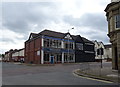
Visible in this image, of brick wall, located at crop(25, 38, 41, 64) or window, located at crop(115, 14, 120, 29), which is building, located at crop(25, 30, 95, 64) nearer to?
brick wall, located at crop(25, 38, 41, 64)

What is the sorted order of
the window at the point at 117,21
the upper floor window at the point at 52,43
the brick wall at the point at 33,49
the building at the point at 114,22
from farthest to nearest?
1. the brick wall at the point at 33,49
2. the upper floor window at the point at 52,43
3. the window at the point at 117,21
4. the building at the point at 114,22

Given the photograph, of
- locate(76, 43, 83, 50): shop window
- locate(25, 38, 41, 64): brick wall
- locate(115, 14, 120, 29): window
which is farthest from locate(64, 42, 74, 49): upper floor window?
locate(115, 14, 120, 29): window

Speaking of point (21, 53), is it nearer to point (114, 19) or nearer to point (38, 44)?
point (38, 44)

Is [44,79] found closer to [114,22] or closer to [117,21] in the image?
[114,22]

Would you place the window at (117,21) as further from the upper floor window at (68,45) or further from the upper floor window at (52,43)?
the upper floor window at (68,45)

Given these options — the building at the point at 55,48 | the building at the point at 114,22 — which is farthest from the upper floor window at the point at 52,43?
the building at the point at 114,22

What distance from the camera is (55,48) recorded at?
154 ft

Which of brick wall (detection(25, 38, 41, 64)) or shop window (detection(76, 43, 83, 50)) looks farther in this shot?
shop window (detection(76, 43, 83, 50))

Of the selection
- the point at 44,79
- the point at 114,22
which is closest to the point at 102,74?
the point at 44,79

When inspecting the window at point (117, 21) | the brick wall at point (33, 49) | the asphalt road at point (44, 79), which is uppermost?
the window at point (117, 21)

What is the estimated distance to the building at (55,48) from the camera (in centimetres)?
4438

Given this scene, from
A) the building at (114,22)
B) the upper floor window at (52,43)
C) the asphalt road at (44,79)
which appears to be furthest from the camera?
the upper floor window at (52,43)

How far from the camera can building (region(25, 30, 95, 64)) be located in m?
44.4

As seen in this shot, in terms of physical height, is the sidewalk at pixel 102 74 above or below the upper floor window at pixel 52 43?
below
